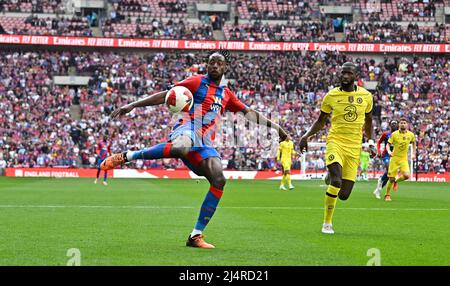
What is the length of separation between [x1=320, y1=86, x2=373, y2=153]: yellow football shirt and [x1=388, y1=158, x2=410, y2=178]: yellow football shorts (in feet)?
35.1

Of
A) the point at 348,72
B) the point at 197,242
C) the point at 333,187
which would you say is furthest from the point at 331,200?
the point at 197,242

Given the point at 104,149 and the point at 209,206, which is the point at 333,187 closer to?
the point at 209,206

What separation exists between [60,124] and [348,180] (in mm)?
41202

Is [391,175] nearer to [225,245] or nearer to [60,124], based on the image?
[225,245]

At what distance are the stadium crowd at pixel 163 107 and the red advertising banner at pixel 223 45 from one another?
758mm

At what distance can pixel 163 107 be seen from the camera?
54.3 metres

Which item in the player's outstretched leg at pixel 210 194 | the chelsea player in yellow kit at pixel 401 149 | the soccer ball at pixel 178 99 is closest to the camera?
the soccer ball at pixel 178 99

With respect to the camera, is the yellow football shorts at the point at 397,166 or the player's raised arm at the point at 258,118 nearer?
the player's raised arm at the point at 258,118

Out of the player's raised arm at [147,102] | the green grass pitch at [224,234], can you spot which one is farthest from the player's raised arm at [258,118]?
the green grass pitch at [224,234]

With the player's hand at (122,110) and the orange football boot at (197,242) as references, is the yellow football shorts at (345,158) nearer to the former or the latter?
the orange football boot at (197,242)

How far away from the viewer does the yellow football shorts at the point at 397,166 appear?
23.9 meters

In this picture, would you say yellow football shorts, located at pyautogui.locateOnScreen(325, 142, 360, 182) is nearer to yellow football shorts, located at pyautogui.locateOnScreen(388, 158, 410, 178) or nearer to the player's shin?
the player's shin

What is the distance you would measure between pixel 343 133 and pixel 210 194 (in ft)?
12.2

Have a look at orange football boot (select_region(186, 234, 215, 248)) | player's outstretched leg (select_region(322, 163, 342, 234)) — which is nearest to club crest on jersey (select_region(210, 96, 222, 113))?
orange football boot (select_region(186, 234, 215, 248))
